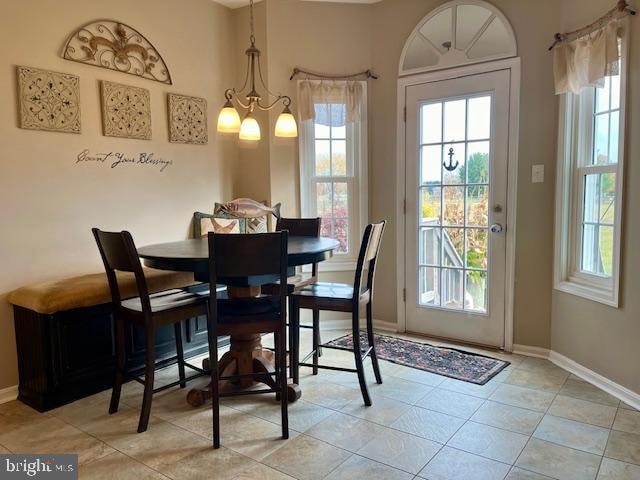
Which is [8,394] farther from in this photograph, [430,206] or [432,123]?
[432,123]

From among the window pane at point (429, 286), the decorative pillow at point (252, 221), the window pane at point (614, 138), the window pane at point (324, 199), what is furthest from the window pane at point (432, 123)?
the decorative pillow at point (252, 221)

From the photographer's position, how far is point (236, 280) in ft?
7.98

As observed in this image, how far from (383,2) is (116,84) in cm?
210

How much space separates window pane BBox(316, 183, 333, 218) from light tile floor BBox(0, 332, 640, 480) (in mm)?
1511

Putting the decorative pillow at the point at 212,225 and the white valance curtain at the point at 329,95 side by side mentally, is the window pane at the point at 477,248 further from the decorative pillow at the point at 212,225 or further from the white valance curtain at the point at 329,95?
the decorative pillow at the point at 212,225

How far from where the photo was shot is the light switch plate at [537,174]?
3.11 metres

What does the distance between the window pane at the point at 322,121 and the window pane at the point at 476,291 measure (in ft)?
5.14

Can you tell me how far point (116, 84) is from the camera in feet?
10.0

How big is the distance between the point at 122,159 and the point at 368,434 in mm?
2303

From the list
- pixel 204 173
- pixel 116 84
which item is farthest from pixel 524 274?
pixel 116 84

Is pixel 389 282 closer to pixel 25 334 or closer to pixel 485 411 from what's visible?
pixel 485 411

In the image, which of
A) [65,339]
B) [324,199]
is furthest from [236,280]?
[324,199]

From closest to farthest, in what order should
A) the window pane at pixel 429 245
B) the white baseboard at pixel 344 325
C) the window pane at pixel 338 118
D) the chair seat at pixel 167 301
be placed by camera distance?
the chair seat at pixel 167 301 → the window pane at pixel 429 245 → the window pane at pixel 338 118 → the white baseboard at pixel 344 325

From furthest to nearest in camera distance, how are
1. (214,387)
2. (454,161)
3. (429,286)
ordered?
1. (429,286)
2. (454,161)
3. (214,387)
